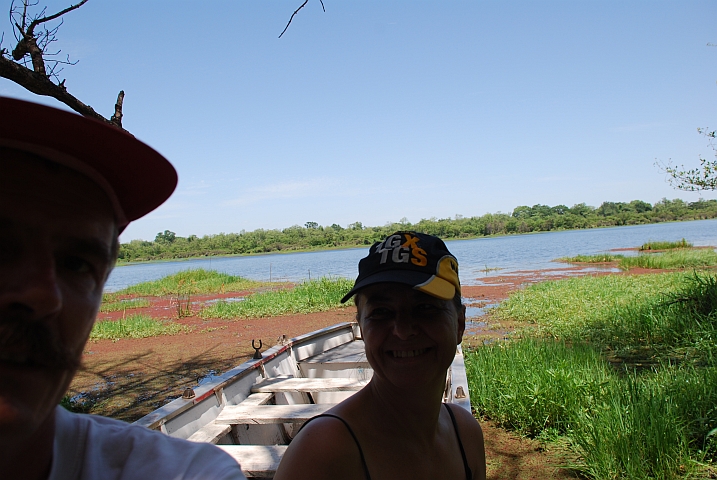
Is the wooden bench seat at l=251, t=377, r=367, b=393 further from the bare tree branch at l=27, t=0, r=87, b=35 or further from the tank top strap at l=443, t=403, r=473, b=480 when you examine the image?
the bare tree branch at l=27, t=0, r=87, b=35

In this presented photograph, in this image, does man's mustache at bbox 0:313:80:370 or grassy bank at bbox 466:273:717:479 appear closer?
man's mustache at bbox 0:313:80:370

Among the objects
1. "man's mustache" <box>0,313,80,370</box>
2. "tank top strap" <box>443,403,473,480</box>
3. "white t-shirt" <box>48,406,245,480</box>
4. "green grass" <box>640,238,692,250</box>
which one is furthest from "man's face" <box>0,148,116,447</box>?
"green grass" <box>640,238,692,250</box>

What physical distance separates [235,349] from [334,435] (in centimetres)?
972

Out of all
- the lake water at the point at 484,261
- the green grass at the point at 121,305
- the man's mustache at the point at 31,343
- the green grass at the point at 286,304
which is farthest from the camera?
the lake water at the point at 484,261

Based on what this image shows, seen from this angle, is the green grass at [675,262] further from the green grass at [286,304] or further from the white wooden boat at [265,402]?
the white wooden boat at [265,402]

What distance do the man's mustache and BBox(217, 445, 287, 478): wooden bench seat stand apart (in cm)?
216

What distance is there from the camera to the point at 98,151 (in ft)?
2.72

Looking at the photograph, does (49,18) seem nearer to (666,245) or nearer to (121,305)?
(121,305)

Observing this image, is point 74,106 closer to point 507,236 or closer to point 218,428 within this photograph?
point 218,428

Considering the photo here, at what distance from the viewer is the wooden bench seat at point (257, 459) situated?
274 centimetres

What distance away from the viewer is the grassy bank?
370cm

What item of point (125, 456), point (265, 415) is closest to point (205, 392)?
point (265, 415)

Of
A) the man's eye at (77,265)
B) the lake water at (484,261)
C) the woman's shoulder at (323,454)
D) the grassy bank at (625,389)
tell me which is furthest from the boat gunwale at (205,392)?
the lake water at (484,261)

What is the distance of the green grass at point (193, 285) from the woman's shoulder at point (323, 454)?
23.2 m
